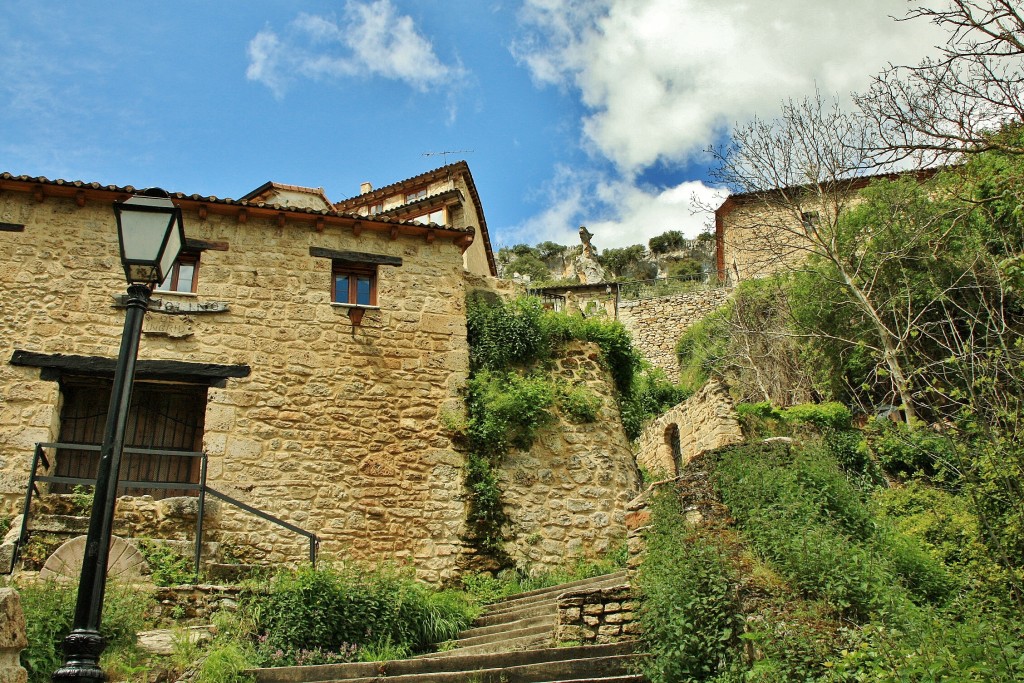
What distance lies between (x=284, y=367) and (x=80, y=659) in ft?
26.4

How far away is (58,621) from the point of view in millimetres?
7320

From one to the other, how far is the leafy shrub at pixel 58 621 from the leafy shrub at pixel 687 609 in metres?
4.94

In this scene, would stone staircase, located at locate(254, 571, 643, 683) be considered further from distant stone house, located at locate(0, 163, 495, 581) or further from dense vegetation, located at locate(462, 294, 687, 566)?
dense vegetation, located at locate(462, 294, 687, 566)

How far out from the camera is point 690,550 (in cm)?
815

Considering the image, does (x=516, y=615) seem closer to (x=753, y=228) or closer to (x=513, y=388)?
(x=513, y=388)

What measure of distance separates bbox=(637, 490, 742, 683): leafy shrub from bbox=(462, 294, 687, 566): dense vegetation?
367 cm

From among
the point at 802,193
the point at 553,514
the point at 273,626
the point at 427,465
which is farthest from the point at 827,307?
the point at 273,626

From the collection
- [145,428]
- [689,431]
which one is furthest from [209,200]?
[689,431]

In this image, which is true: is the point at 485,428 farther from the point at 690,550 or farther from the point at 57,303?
the point at 57,303

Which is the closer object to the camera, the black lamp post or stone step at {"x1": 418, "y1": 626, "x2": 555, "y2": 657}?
the black lamp post

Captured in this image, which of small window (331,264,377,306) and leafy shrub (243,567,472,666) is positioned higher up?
small window (331,264,377,306)

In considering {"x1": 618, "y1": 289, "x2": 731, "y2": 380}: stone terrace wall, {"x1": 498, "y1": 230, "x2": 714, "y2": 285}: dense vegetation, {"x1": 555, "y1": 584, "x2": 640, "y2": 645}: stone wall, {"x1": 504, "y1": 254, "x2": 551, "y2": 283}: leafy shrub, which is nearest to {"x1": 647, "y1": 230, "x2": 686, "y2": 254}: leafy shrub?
{"x1": 498, "y1": 230, "x2": 714, "y2": 285}: dense vegetation

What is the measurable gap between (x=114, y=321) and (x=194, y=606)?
4732 millimetres

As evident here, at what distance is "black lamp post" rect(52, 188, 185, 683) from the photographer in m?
4.04
